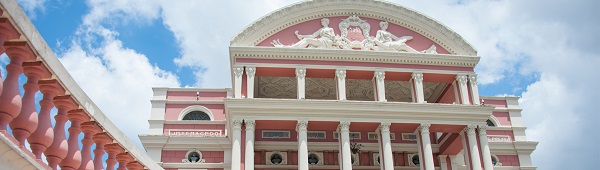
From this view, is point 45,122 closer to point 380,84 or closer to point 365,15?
point 380,84

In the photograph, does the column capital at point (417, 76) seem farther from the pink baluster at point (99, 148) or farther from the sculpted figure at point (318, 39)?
the pink baluster at point (99, 148)

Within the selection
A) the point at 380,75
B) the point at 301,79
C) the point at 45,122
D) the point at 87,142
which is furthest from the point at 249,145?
the point at 45,122

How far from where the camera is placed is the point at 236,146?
68.9 feet

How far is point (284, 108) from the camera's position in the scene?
21859mm

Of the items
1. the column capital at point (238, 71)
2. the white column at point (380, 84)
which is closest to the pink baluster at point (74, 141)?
the column capital at point (238, 71)

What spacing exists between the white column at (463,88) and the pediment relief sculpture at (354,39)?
1.53 metres

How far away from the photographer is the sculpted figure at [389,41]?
24.3 m

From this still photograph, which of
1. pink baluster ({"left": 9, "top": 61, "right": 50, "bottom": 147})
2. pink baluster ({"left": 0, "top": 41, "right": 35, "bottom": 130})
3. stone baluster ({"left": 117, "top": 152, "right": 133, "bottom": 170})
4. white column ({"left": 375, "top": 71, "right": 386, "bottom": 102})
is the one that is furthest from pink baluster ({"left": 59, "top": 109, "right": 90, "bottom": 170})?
white column ({"left": 375, "top": 71, "right": 386, "bottom": 102})

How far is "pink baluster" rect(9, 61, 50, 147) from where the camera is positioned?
5070 millimetres

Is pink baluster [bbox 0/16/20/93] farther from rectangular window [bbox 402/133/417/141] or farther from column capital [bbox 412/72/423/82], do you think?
rectangular window [bbox 402/133/417/141]

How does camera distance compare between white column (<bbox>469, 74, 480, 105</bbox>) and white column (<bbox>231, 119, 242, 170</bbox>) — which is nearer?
white column (<bbox>231, 119, 242, 170</bbox>)

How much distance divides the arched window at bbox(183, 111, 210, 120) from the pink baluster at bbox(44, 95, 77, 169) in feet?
70.1

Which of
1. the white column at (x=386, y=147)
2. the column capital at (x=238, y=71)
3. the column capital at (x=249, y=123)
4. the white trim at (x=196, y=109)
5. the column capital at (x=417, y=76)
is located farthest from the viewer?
the white trim at (x=196, y=109)

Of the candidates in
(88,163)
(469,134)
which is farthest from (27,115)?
(469,134)
